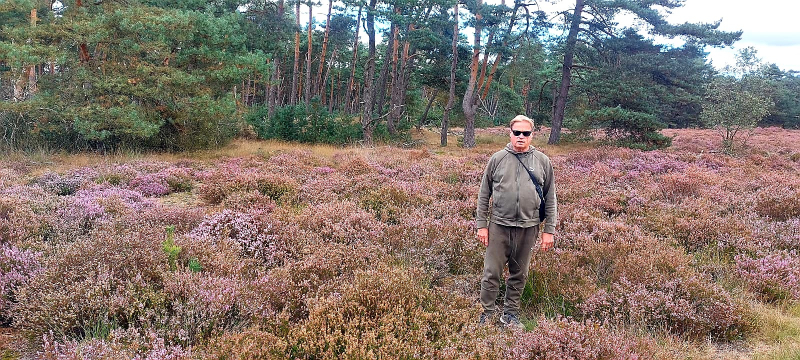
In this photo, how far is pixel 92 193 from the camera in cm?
723

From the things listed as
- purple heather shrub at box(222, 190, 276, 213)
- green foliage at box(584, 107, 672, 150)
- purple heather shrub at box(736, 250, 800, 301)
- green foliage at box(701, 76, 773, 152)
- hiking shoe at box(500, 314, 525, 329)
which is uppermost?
green foliage at box(701, 76, 773, 152)

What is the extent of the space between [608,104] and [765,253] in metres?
16.9

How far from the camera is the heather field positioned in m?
3.06

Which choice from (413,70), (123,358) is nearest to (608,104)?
(413,70)

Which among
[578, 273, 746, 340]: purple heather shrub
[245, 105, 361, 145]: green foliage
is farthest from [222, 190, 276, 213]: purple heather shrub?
[245, 105, 361, 145]: green foliage

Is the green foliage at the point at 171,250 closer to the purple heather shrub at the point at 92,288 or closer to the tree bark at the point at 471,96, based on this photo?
the purple heather shrub at the point at 92,288

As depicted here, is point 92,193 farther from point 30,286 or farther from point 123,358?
point 123,358

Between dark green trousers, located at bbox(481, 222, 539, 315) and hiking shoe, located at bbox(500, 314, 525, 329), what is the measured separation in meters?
0.06

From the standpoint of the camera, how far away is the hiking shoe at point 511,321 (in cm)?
369

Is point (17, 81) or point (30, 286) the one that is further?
point (17, 81)

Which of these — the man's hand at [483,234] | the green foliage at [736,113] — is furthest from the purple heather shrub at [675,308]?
the green foliage at [736,113]

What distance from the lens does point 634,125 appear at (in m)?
19.0

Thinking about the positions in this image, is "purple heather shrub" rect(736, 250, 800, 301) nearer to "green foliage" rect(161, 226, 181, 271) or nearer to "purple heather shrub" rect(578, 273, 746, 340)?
"purple heather shrub" rect(578, 273, 746, 340)

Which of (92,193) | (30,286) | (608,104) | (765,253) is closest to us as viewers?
(30,286)
